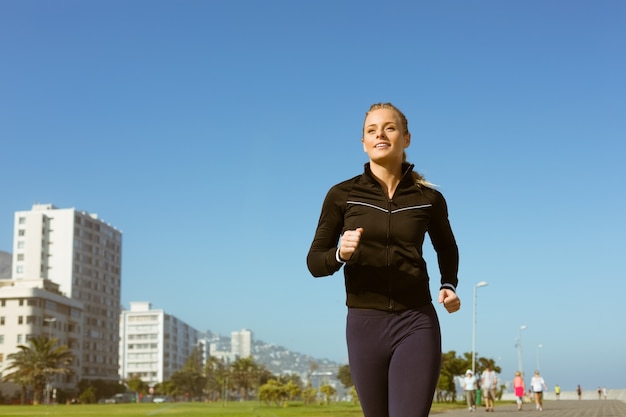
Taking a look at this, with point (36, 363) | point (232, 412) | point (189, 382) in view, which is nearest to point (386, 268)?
point (232, 412)

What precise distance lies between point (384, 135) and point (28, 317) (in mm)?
129534

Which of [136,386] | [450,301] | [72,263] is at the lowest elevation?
[136,386]

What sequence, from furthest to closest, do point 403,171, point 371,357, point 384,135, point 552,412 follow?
point 552,412 → point 403,171 → point 384,135 → point 371,357

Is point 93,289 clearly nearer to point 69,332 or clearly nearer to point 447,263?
point 69,332

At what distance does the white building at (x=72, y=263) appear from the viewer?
508 feet

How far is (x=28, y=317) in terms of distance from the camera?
408ft

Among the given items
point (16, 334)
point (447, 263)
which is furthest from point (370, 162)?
point (16, 334)

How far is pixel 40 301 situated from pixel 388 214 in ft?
431

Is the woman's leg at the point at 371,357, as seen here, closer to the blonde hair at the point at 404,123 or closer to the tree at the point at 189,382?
the blonde hair at the point at 404,123

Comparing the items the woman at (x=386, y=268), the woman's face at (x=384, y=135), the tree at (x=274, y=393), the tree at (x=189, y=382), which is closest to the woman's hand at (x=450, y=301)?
the woman at (x=386, y=268)

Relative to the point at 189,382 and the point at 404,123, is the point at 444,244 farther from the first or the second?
the point at 189,382

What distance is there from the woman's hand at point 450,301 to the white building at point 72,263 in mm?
152548

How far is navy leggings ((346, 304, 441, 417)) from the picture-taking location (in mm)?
3516

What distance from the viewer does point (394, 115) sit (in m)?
3.80
